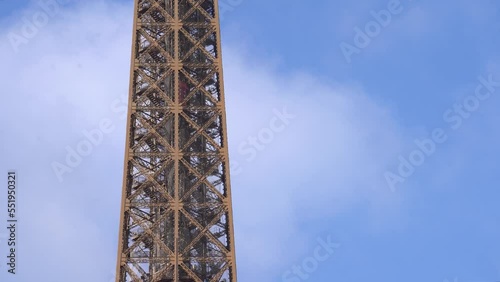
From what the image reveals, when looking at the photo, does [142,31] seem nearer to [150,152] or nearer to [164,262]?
[150,152]

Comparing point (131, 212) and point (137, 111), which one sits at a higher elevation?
point (137, 111)

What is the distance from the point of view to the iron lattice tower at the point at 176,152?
45.7 m

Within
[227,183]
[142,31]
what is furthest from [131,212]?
[142,31]

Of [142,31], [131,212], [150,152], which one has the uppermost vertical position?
[142,31]

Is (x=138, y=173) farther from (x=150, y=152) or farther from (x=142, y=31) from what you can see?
(x=142, y=31)

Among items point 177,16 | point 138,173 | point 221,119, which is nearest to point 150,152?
point 138,173

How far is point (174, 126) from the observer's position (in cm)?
4797

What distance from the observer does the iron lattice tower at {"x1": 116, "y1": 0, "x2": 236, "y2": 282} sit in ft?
150

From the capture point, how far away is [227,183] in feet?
154

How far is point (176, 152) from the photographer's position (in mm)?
47219

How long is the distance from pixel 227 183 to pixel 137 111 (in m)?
6.23

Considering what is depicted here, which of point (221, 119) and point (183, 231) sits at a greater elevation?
point (221, 119)

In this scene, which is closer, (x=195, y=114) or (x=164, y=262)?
(x=164, y=262)

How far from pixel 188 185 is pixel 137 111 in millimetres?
4797
